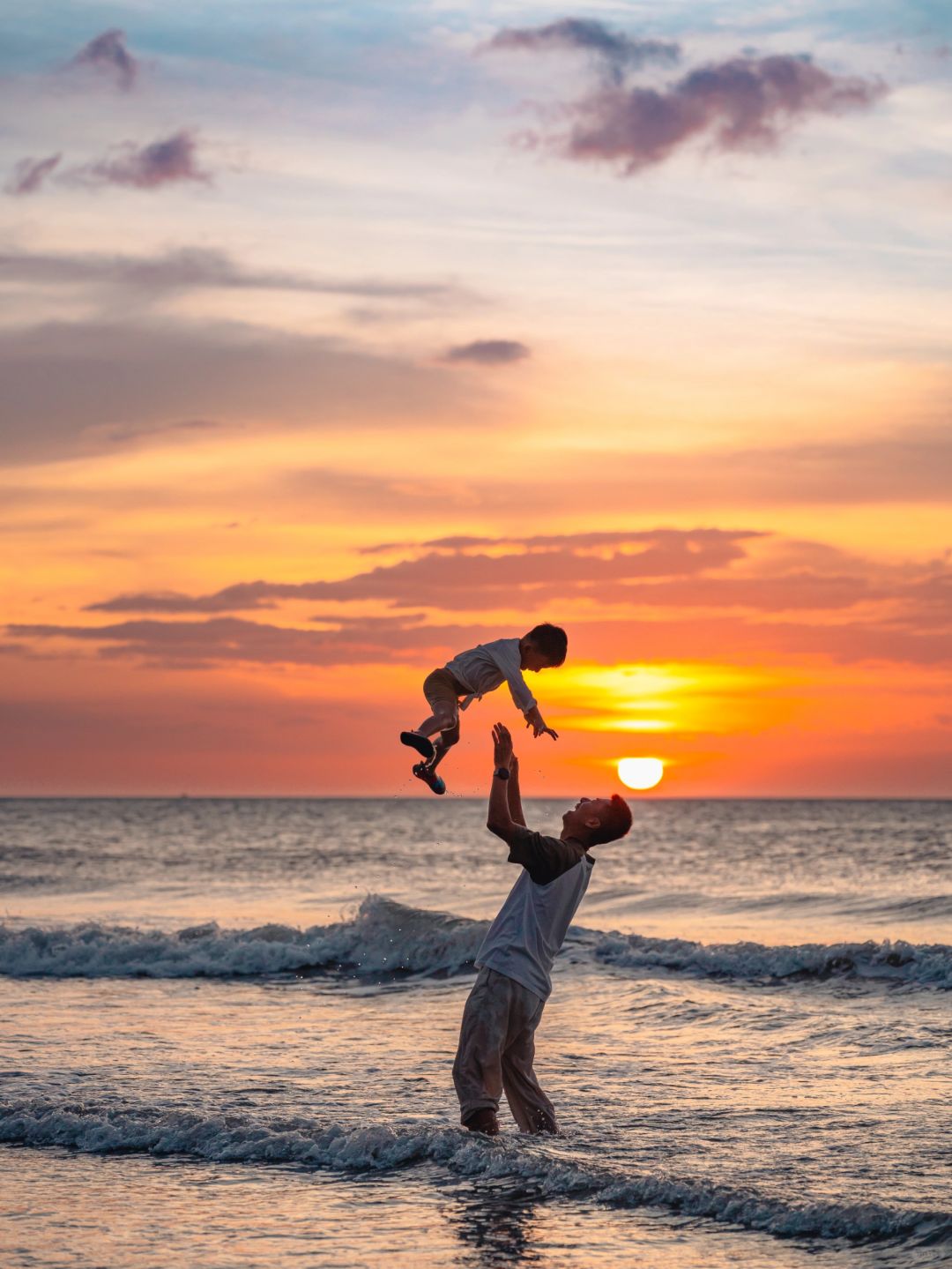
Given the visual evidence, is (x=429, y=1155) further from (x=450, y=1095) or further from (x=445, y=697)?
(x=445, y=697)

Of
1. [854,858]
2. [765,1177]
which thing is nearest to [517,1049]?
[765,1177]

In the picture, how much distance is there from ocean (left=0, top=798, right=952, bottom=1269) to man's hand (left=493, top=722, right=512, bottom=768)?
7.95 ft

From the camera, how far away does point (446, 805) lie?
425 feet

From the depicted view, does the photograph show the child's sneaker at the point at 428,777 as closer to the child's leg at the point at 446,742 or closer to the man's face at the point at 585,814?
the child's leg at the point at 446,742

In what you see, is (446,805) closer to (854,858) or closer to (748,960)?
(854,858)

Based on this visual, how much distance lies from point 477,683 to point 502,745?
1.72 metres

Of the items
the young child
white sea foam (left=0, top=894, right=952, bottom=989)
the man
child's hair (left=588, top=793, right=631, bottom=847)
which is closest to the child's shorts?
the young child

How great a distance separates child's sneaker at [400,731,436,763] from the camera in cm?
884

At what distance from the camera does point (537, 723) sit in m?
8.78

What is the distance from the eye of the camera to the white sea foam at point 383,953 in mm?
19312

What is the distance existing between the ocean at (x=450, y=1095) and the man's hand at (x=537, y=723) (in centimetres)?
248

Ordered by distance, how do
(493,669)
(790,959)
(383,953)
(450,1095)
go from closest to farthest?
(493,669)
(450,1095)
(790,959)
(383,953)

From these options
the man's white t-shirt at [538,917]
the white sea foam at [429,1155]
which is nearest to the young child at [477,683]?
the man's white t-shirt at [538,917]

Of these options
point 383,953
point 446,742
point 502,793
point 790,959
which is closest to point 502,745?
point 502,793
